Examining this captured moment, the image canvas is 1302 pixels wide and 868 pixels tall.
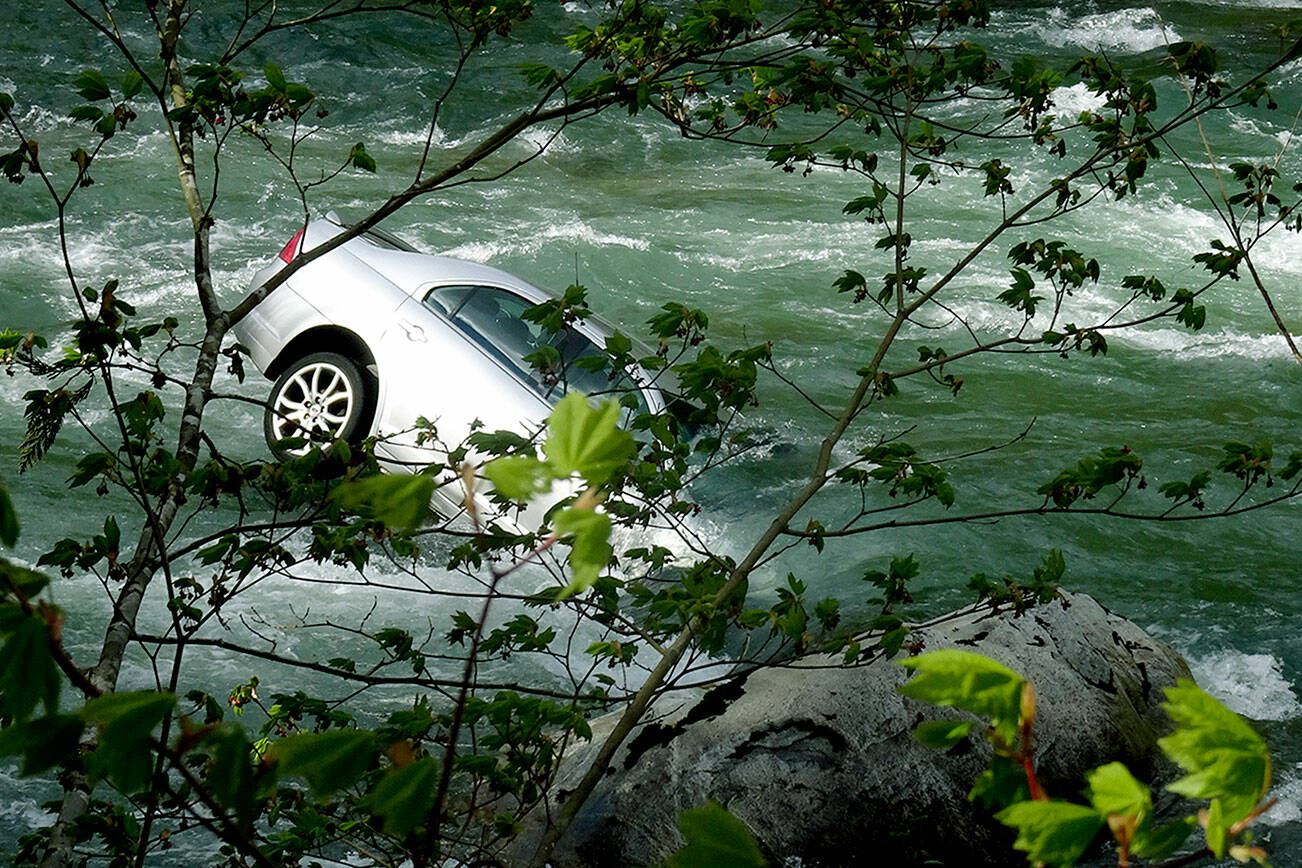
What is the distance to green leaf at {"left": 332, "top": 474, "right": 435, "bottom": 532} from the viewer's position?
1.09 m

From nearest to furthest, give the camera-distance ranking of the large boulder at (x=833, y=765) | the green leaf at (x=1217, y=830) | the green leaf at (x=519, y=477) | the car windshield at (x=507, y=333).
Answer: the green leaf at (x=1217, y=830)
the green leaf at (x=519, y=477)
the large boulder at (x=833, y=765)
the car windshield at (x=507, y=333)

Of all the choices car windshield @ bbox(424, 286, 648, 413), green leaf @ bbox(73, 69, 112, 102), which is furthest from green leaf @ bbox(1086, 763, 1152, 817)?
car windshield @ bbox(424, 286, 648, 413)

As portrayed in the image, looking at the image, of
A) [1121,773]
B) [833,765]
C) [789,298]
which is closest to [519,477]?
[1121,773]

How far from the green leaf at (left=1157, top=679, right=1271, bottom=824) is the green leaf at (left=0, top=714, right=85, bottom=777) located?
866mm

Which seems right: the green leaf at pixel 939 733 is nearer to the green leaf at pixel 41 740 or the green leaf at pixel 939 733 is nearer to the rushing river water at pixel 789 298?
the green leaf at pixel 41 740

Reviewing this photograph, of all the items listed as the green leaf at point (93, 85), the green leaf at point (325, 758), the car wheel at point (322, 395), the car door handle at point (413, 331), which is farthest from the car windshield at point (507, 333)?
the green leaf at point (325, 758)

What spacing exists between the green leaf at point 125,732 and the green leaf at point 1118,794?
757 millimetres

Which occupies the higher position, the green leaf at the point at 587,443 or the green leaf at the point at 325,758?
the green leaf at the point at 587,443

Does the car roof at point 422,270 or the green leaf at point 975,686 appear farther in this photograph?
the car roof at point 422,270

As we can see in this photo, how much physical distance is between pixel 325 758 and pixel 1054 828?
25.5 inches

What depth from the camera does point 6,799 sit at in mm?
4465

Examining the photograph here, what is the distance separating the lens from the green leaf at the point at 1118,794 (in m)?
0.93

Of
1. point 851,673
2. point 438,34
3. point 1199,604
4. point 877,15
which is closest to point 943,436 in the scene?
point 1199,604

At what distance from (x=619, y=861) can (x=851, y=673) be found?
1100mm
